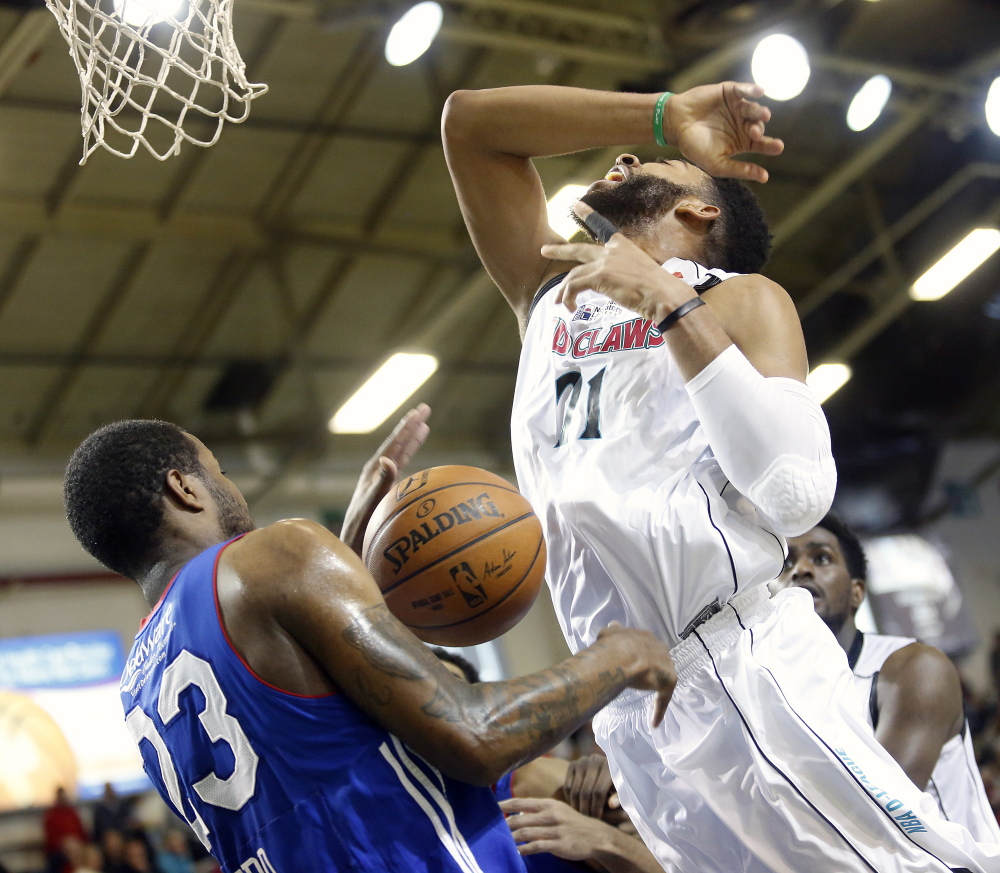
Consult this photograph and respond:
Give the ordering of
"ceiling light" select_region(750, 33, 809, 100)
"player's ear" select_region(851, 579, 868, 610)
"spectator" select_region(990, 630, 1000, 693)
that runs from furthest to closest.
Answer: "spectator" select_region(990, 630, 1000, 693) < "ceiling light" select_region(750, 33, 809, 100) < "player's ear" select_region(851, 579, 868, 610)

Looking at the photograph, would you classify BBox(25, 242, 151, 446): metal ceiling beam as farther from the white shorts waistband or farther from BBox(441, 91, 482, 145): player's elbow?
the white shorts waistband

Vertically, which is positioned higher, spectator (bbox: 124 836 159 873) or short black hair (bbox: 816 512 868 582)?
spectator (bbox: 124 836 159 873)

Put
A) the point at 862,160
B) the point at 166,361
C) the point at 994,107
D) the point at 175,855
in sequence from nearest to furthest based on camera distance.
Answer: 1. the point at 175,855
2. the point at 994,107
3. the point at 166,361
4. the point at 862,160

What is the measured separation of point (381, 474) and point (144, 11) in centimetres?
Answer: 151

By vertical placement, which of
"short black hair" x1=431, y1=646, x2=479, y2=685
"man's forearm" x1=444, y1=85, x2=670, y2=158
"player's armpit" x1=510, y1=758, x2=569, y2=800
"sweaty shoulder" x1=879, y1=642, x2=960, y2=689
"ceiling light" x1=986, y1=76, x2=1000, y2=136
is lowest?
"sweaty shoulder" x1=879, y1=642, x2=960, y2=689

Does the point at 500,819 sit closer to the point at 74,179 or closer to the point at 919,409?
the point at 74,179

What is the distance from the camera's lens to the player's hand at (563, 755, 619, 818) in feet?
9.87

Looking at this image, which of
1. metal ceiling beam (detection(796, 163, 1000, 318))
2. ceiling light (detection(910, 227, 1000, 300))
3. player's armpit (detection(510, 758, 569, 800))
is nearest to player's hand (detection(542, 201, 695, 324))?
player's armpit (detection(510, 758, 569, 800))

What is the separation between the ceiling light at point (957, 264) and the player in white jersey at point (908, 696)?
1009cm

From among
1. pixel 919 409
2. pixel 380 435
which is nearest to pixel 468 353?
pixel 380 435

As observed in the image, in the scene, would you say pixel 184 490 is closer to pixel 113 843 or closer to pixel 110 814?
pixel 113 843

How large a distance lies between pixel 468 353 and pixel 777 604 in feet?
37.4

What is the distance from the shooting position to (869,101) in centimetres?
1040

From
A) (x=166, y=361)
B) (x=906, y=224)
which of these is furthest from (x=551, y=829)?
(x=906, y=224)
